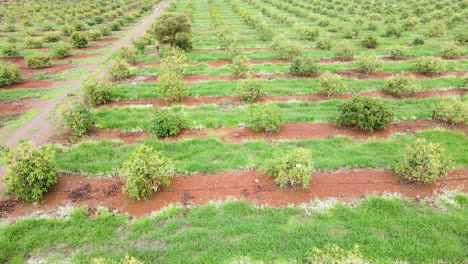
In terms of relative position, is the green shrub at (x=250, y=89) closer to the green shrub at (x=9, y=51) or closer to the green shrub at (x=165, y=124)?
the green shrub at (x=165, y=124)

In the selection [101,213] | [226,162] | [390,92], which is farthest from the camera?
[390,92]

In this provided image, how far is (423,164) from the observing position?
10344mm

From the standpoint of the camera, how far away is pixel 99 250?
339 inches

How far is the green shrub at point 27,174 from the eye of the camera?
10.2 meters

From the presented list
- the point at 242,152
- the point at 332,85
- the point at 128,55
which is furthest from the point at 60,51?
the point at 332,85

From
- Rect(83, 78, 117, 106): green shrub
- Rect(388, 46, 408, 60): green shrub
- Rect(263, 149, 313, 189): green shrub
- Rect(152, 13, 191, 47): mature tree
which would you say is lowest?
Rect(263, 149, 313, 189): green shrub

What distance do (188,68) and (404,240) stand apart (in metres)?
18.3

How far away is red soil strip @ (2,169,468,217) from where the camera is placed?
10.3m

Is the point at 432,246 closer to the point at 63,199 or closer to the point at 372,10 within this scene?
the point at 63,199

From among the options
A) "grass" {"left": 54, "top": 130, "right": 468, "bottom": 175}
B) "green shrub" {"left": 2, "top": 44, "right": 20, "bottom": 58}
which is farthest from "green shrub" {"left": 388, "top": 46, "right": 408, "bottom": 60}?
"green shrub" {"left": 2, "top": 44, "right": 20, "bottom": 58}

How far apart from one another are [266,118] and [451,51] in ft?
61.6

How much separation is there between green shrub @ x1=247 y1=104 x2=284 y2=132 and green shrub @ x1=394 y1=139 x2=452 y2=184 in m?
5.32

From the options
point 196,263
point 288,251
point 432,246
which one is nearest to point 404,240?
point 432,246

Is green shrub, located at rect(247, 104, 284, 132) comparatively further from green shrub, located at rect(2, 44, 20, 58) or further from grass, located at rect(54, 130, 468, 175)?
green shrub, located at rect(2, 44, 20, 58)
